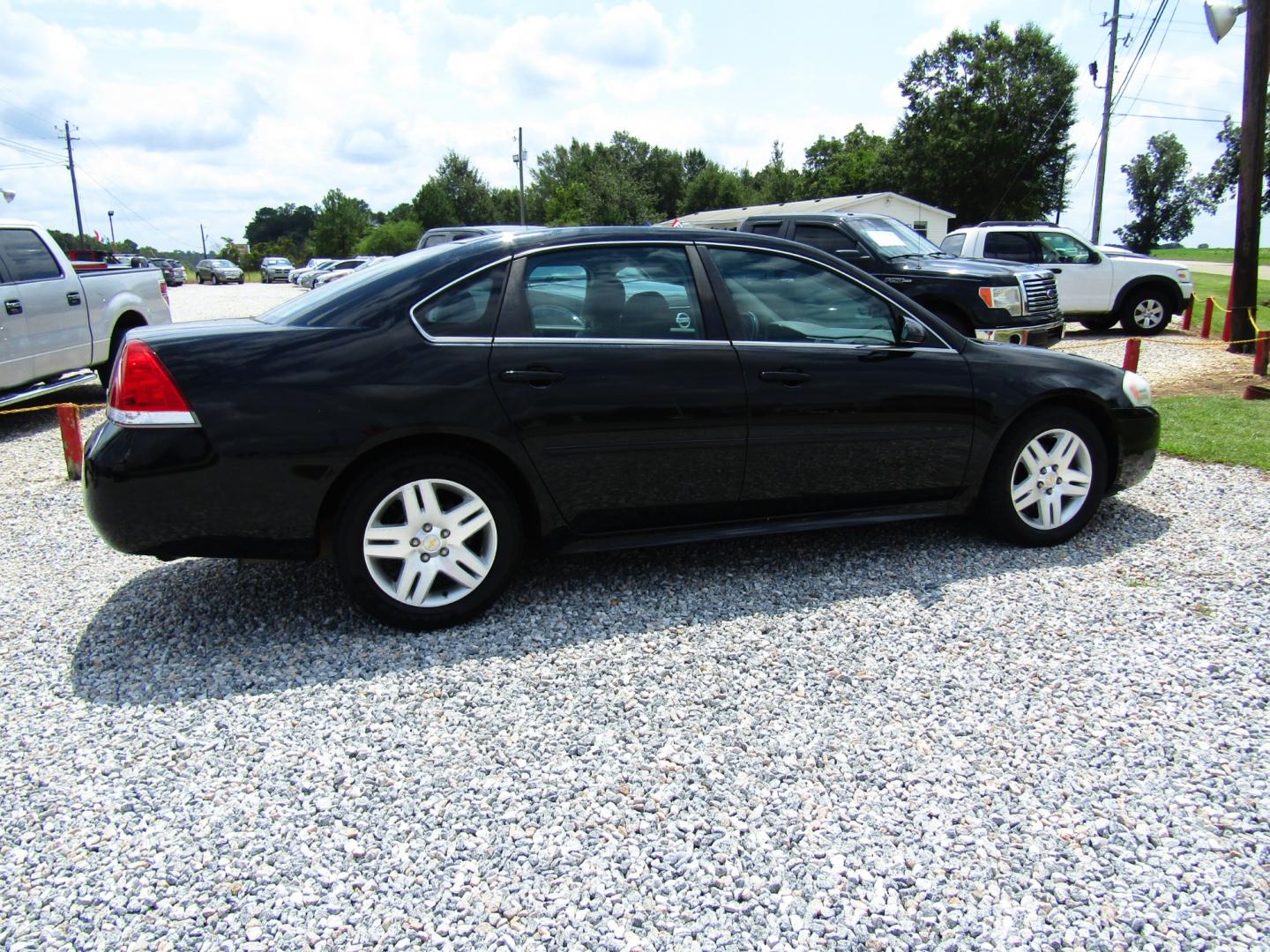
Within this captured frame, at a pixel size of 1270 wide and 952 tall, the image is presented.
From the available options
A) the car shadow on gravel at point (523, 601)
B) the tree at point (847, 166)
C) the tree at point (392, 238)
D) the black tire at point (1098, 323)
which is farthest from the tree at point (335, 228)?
the car shadow on gravel at point (523, 601)

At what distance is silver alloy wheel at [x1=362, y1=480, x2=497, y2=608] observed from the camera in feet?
11.7

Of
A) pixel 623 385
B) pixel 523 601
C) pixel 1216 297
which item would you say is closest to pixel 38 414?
pixel 523 601

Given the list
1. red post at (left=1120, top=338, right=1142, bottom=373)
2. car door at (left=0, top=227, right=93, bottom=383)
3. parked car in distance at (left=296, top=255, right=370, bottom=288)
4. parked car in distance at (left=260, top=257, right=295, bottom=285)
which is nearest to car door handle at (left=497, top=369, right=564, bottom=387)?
red post at (left=1120, top=338, right=1142, bottom=373)

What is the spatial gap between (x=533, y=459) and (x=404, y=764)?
4.35 ft

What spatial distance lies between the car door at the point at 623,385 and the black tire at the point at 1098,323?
46.0ft

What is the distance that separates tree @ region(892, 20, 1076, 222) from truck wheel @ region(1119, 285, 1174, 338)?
128ft

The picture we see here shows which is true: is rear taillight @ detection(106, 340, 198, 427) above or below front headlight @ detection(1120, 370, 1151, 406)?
above

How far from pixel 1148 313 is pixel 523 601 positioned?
15.0 meters

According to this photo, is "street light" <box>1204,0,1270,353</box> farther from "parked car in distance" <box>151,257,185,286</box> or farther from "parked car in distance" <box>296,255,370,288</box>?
"parked car in distance" <box>151,257,185,286</box>

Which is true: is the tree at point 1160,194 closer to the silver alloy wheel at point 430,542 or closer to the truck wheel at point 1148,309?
the truck wheel at point 1148,309

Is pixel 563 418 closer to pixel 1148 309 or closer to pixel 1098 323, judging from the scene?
pixel 1148 309

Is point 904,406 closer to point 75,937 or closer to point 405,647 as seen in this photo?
point 405,647

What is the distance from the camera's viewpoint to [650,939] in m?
2.12

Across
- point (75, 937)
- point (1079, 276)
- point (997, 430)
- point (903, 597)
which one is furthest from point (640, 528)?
point (1079, 276)
